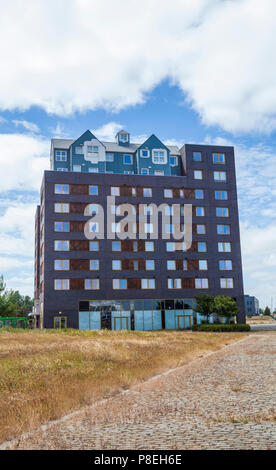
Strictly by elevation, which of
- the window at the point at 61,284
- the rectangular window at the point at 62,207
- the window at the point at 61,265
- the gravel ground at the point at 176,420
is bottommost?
the gravel ground at the point at 176,420

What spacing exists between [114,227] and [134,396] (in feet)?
193

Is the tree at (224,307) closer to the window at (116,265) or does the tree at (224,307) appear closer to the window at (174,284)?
the window at (174,284)

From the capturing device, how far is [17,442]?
7750 millimetres

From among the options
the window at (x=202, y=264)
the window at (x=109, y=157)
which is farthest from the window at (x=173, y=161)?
the window at (x=202, y=264)

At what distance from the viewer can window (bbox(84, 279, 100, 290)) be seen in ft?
224

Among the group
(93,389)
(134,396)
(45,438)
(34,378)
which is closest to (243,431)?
(45,438)

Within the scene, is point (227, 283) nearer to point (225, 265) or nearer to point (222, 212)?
point (225, 265)

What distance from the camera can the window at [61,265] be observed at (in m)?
67.6

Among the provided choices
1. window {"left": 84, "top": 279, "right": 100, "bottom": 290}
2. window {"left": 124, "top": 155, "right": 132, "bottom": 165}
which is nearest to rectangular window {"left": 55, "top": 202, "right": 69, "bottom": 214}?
window {"left": 84, "top": 279, "right": 100, "bottom": 290}

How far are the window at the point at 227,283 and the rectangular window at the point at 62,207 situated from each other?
2694 cm

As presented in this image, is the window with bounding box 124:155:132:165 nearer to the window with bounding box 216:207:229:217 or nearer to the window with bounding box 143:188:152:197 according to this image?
the window with bounding box 143:188:152:197

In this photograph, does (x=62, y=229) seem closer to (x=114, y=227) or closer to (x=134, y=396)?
(x=114, y=227)

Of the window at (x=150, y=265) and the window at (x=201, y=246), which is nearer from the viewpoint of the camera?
the window at (x=150, y=265)
